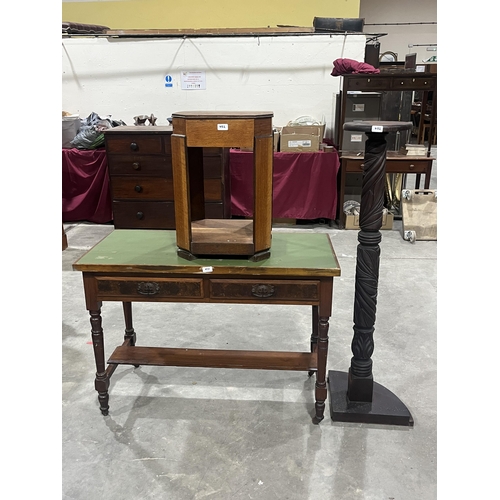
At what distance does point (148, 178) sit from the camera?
16.1ft

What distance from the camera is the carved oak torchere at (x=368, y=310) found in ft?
6.73

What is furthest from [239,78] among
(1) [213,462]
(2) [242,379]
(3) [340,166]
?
(1) [213,462]

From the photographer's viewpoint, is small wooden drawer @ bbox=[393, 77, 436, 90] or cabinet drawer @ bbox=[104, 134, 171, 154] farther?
small wooden drawer @ bbox=[393, 77, 436, 90]

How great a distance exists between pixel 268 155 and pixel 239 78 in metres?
4.22

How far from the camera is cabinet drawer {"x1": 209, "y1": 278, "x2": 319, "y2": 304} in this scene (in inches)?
80.8

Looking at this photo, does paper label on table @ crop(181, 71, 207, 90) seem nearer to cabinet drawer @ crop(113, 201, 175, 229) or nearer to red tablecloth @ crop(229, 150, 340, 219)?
red tablecloth @ crop(229, 150, 340, 219)

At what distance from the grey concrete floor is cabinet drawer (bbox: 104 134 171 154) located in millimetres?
1947

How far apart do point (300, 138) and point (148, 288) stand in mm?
3580

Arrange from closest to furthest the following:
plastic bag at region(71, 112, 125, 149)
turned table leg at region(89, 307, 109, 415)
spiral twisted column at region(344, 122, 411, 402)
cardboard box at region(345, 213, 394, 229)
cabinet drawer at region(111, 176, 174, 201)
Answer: spiral twisted column at region(344, 122, 411, 402), turned table leg at region(89, 307, 109, 415), cabinet drawer at region(111, 176, 174, 201), plastic bag at region(71, 112, 125, 149), cardboard box at region(345, 213, 394, 229)

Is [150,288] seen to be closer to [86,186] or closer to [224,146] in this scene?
[224,146]

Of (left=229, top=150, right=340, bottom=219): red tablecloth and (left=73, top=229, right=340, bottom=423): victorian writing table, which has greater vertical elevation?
(left=229, top=150, right=340, bottom=219): red tablecloth

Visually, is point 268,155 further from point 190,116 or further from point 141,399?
point 141,399

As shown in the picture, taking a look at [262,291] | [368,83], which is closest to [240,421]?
[262,291]

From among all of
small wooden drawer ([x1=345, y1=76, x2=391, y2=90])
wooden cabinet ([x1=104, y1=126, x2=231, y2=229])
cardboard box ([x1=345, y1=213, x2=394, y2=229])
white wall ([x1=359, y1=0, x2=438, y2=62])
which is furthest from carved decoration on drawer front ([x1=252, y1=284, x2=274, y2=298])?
white wall ([x1=359, y1=0, x2=438, y2=62])
